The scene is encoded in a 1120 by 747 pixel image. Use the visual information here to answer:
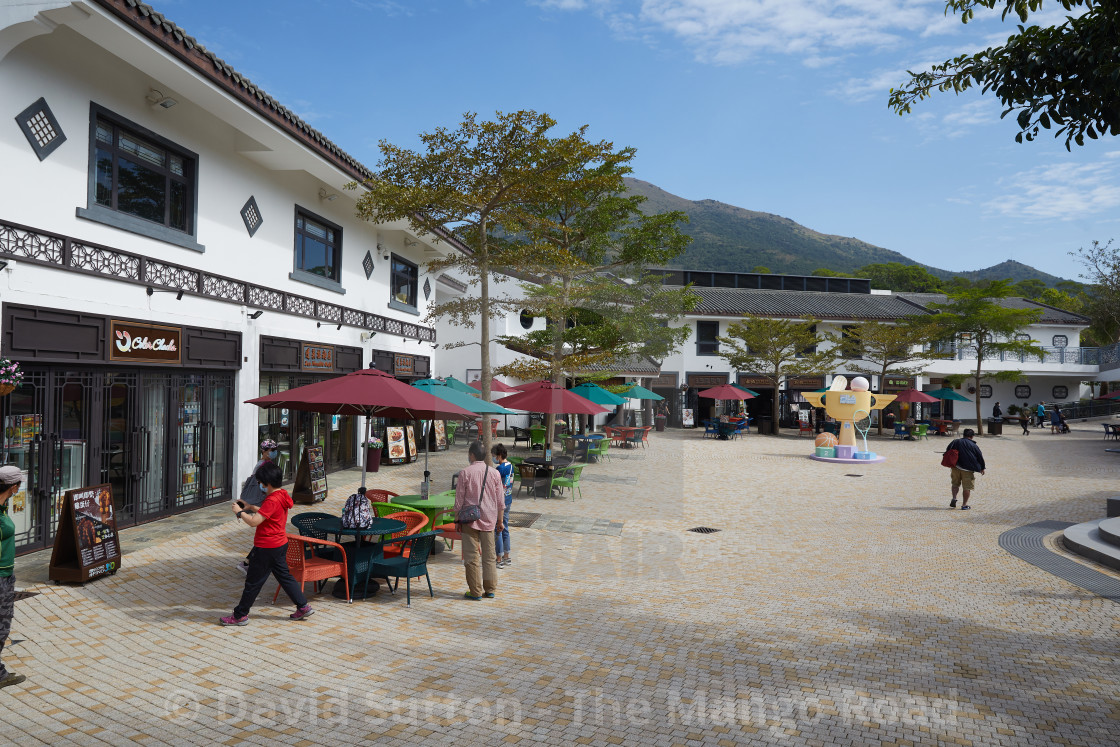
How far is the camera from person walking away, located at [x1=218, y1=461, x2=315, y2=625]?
5.65 meters

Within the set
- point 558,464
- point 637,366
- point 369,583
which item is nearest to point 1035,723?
point 369,583

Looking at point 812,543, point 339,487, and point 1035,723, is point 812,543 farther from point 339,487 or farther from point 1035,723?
point 339,487

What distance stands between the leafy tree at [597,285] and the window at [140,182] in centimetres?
888

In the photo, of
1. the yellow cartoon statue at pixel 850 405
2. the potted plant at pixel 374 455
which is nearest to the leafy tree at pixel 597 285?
the potted plant at pixel 374 455

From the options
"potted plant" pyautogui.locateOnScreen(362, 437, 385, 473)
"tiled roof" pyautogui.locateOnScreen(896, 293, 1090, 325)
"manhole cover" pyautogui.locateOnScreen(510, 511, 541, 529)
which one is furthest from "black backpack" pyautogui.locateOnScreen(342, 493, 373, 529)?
"tiled roof" pyautogui.locateOnScreen(896, 293, 1090, 325)

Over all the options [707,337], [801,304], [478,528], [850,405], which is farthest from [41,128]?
[801,304]

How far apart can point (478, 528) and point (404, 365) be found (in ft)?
41.4

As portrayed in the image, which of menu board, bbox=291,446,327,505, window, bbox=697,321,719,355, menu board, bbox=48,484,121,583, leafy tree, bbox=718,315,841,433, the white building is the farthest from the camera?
window, bbox=697,321,719,355

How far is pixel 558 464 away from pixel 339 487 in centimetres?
444

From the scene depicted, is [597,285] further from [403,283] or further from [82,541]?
[82,541]

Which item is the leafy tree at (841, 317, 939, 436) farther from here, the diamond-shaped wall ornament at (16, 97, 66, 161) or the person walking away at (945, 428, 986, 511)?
the diamond-shaped wall ornament at (16, 97, 66, 161)

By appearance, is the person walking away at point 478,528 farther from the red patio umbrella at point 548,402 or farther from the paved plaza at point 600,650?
the red patio umbrella at point 548,402

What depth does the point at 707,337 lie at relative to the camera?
39.2 meters

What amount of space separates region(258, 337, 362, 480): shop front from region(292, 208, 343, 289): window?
1528 mm
